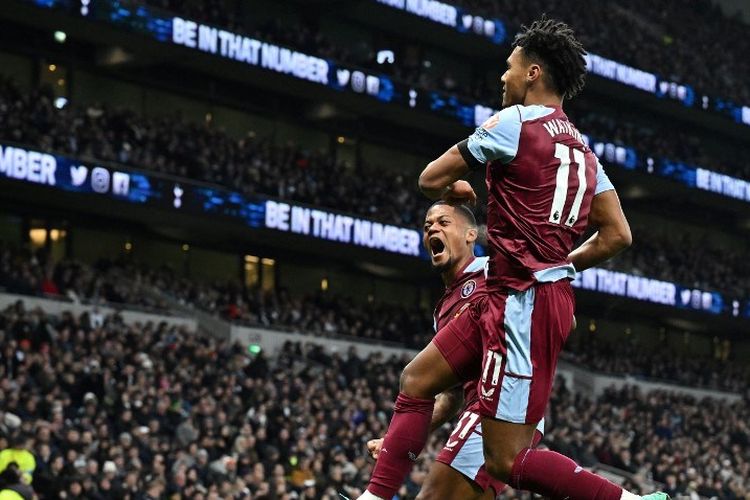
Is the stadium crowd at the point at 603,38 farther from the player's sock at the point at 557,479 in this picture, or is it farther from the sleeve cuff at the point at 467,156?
the player's sock at the point at 557,479

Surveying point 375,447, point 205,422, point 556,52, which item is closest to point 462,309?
point 375,447

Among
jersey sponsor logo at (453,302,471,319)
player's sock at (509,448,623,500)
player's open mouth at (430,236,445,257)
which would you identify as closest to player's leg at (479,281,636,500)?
player's sock at (509,448,623,500)

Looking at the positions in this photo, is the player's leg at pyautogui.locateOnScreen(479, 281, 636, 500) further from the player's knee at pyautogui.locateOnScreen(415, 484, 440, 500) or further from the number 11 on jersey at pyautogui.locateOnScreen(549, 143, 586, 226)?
the player's knee at pyautogui.locateOnScreen(415, 484, 440, 500)

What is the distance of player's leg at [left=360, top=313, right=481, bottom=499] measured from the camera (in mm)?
6742

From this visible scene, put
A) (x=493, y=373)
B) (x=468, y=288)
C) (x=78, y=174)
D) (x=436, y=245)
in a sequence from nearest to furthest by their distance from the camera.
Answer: (x=493, y=373)
(x=468, y=288)
(x=436, y=245)
(x=78, y=174)

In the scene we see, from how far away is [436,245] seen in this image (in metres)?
7.54

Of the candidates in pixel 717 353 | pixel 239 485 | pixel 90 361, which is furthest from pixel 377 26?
pixel 239 485

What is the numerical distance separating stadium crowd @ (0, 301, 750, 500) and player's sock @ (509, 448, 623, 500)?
11.0 meters

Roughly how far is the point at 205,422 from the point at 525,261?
1606 centimetres

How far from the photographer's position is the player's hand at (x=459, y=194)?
6898mm

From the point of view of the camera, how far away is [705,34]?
57.6 metres

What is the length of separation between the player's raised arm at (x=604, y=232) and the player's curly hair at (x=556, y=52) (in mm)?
529

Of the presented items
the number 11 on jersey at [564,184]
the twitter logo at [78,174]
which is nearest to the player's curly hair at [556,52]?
the number 11 on jersey at [564,184]

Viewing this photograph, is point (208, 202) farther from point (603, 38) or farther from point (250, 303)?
point (603, 38)
